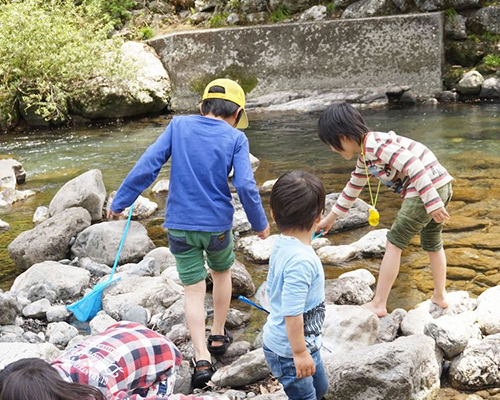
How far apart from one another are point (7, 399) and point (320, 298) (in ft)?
3.81

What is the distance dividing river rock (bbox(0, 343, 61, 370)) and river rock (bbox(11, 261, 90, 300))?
128cm

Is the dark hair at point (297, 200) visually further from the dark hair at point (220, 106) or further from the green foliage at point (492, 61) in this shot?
the green foliage at point (492, 61)

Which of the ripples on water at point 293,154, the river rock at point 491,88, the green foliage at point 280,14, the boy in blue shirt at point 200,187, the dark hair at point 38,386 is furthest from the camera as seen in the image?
the green foliage at point 280,14

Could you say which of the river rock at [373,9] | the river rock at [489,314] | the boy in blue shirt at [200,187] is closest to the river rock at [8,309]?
the boy in blue shirt at [200,187]

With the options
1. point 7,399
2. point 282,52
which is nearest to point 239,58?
point 282,52

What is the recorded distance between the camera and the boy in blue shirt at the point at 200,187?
2932mm

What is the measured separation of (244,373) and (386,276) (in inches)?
42.4

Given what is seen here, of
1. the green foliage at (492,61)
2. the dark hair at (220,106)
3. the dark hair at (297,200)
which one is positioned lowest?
the green foliage at (492,61)

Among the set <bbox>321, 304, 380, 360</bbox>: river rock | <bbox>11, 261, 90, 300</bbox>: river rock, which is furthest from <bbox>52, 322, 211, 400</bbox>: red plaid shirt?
<bbox>11, 261, 90, 300</bbox>: river rock

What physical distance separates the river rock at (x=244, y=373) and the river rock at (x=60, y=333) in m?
0.98

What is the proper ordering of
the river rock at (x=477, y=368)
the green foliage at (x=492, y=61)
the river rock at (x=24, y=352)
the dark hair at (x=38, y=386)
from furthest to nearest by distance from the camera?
the green foliage at (x=492, y=61), the river rock at (x=477, y=368), the river rock at (x=24, y=352), the dark hair at (x=38, y=386)

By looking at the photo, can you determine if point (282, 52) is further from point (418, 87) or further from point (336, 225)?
point (336, 225)

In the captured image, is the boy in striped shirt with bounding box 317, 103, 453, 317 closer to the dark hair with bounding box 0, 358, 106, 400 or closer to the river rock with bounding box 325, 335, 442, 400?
the river rock with bounding box 325, 335, 442, 400

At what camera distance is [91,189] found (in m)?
5.70
